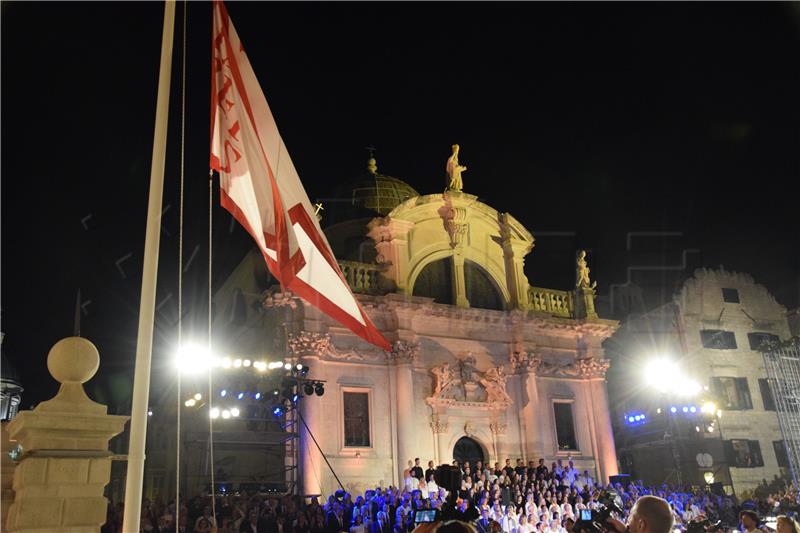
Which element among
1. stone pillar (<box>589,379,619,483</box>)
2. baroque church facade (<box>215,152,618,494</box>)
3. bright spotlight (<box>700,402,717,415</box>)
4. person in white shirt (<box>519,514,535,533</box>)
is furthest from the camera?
bright spotlight (<box>700,402,717,415</box>)

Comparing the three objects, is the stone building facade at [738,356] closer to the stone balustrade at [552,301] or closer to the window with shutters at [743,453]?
the window with shutters at [743,453]

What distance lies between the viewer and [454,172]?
96.8ft

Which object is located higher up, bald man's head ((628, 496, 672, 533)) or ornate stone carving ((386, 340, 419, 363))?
ornate stone carving ((386, 340, 419, 363))

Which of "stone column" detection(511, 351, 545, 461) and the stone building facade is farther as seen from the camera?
the stone building facade

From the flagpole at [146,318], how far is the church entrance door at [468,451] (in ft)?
72.6

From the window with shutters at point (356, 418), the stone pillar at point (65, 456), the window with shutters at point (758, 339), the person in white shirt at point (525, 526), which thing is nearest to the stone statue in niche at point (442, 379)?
the window with shutters at point (356, 418)

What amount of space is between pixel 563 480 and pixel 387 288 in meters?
10.2

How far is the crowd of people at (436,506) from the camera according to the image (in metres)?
16.6

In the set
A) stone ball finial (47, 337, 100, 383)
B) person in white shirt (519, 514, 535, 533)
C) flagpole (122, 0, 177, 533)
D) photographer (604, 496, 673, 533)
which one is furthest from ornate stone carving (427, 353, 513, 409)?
photographer (604, 496, 673, 533)

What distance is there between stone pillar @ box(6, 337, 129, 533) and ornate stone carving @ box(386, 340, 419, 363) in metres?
19.3

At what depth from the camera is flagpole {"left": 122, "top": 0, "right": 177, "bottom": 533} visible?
5234 mm

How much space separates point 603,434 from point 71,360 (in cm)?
2639

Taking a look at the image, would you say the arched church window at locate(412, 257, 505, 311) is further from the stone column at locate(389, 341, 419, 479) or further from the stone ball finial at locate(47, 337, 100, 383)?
the stone ball finial at locate(47, 337, 100, 383)

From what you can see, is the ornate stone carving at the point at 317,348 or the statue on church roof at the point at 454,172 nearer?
the ornate stone carving at the point at 317,348
